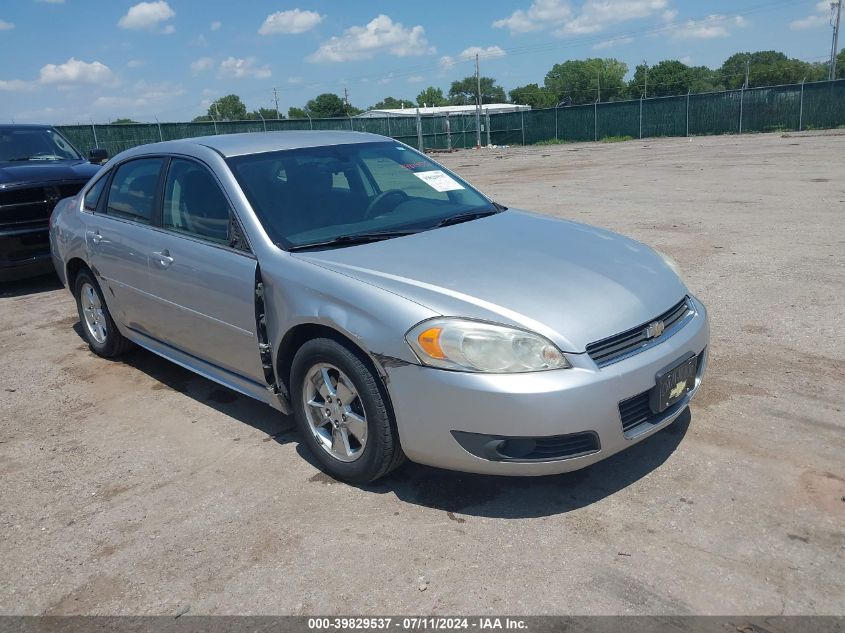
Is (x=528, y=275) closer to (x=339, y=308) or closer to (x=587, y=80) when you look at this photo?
(x=339, y=308)

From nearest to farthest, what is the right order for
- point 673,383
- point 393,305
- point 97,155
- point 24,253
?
point 393,305
point 673,383
point 24,253
point 97,155

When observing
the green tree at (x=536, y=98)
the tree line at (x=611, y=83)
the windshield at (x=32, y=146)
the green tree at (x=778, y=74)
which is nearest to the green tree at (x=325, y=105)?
the tree line at (x=611, y=83)

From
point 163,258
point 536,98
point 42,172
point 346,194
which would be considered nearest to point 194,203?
point 163,258

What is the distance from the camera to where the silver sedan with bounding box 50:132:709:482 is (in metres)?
2.98

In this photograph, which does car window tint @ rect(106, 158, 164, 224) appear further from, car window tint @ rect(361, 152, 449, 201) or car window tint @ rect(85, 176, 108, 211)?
car window tint @ rect(361, 152, 449, 201)

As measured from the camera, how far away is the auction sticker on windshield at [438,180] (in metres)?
4.66

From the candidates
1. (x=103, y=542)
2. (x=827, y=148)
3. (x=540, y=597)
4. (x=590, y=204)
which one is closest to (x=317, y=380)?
(x=103, y=542)

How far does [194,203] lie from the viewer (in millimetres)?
4332

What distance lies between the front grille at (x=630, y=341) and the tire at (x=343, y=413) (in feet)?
3.10

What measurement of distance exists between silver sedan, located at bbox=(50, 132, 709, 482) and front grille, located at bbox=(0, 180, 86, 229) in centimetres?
357

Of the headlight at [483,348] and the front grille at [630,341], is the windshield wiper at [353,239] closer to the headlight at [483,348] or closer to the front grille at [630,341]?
the headlight at [483,348]

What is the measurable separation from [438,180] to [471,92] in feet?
420

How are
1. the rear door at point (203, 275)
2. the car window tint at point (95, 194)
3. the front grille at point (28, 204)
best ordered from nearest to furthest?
the rear door at point (203, 275) < the car window tint at point (95, 194) < the front grille at point (28, 204)

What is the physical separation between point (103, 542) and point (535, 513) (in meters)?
1.95
